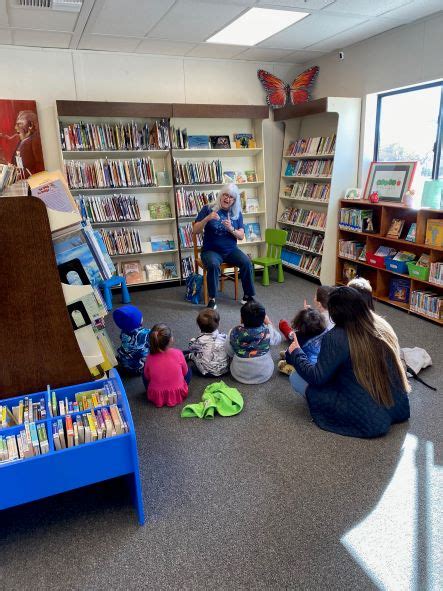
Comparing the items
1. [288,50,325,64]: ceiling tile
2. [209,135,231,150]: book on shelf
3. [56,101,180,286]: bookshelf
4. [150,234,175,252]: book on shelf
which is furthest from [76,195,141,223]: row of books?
[288,50,325,64]: ceiling tile

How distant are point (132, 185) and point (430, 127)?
3295mm

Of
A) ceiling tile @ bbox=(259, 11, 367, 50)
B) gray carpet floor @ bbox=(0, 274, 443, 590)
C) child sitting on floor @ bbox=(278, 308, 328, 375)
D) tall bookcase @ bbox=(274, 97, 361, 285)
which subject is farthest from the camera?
tall bookcase @ bbox=(274, 97, 361, 285)

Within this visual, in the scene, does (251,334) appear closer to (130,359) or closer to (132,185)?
(130,359)

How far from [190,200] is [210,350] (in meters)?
2.89

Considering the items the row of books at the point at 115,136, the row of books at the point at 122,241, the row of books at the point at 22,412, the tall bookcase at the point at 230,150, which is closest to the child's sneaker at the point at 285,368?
the row of books at the point at 22,412

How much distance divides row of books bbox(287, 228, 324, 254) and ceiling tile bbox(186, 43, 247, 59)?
2.37m

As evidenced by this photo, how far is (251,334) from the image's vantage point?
2.84 meters

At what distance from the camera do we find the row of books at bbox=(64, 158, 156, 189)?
4.88 metres

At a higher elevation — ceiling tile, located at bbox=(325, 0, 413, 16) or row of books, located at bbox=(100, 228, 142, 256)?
ceiling tile, located at bbox=(325, 0, 413, 16)

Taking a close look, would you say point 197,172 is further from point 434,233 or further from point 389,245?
point 434,233

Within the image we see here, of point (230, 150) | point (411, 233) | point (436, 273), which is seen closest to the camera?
point (436, 273)

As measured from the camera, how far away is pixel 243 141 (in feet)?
18.6

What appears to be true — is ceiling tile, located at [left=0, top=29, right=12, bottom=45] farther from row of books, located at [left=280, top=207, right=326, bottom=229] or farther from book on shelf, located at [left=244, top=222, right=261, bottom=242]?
row of books, located at [left=280, top=207, right=326, bottom=229]

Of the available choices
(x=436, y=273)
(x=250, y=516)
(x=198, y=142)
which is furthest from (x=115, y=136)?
(x=250, y=516)
